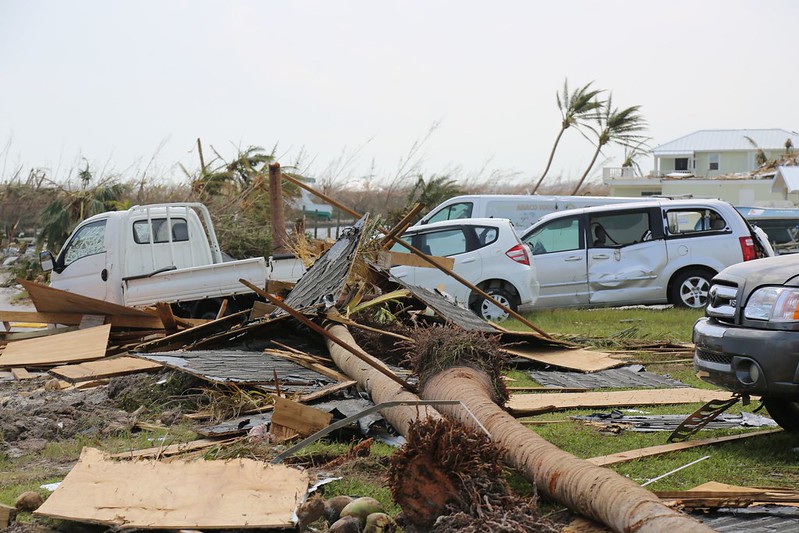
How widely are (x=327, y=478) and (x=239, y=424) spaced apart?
189 cm

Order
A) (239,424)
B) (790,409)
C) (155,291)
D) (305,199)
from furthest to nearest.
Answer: (305,199)
(155,291)
(239,424)
(790,409)

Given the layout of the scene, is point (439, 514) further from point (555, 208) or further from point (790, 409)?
point (555, 208)

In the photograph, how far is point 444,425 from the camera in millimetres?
4410

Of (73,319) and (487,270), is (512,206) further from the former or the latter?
(73,319)

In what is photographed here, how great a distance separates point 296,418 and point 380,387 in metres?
0.78

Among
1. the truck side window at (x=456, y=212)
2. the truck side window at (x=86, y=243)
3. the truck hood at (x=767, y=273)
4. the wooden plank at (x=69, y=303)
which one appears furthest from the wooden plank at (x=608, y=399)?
the truck side window at (x=456, y=212)

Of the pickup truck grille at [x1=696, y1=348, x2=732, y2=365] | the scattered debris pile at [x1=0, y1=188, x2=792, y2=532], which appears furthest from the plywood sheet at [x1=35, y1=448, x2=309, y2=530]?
the pickup truck grille at [x1=696, y1=348, x2=732, y2=365]

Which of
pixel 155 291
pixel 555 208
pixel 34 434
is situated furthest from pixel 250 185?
pixel 34 434

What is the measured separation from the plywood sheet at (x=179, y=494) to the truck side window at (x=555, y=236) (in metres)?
12.0

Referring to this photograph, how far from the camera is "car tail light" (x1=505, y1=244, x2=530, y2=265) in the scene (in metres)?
15.0

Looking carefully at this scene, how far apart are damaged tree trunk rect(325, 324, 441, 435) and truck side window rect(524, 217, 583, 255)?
26.1 ft

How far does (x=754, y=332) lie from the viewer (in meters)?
5.72

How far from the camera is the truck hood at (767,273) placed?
5766 mm

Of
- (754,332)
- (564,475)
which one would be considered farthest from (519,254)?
(564,475)
